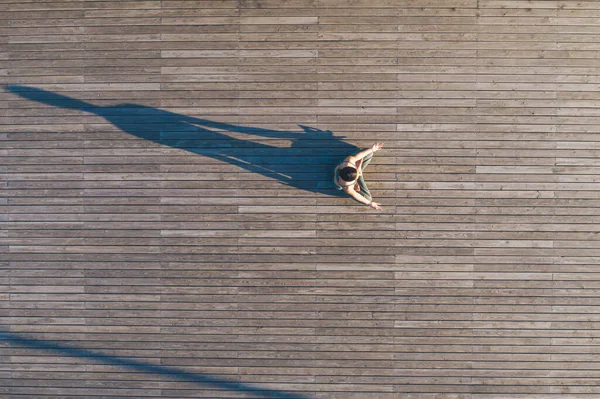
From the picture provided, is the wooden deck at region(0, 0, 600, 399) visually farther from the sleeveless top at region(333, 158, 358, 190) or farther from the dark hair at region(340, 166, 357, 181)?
the dark hair at region(340, 166, 357, 181)

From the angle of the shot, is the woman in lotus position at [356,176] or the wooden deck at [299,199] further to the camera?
the wooden deck at [299,199]

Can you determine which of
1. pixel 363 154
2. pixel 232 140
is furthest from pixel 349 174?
pixel 232 140

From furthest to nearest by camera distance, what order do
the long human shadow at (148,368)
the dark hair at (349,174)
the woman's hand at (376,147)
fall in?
the long human shadow at (148,368)
the woman's hand at (376,147)
the dark hair at (349,174)

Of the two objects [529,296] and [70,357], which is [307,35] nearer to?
[529,296]

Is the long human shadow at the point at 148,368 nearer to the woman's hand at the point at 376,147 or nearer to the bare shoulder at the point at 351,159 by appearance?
the bare shoulder at the point at 351,159

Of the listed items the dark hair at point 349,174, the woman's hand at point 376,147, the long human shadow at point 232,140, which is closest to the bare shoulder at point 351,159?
the dark hair at point 349,174
